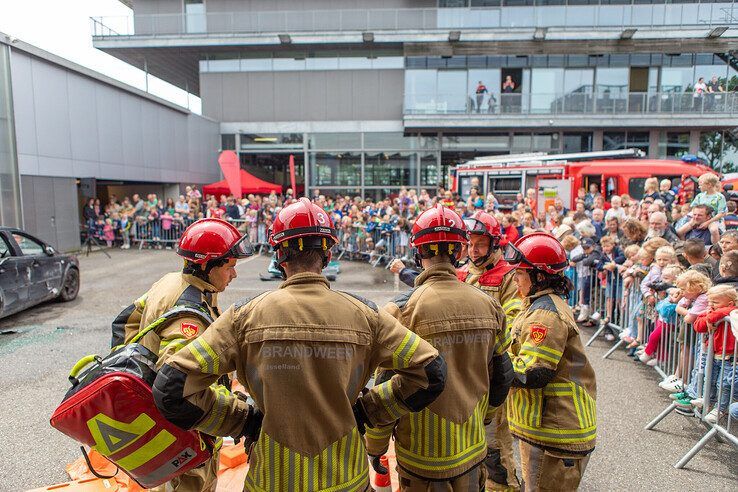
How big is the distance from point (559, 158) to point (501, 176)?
77.4 inches

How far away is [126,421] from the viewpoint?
2.01 meters

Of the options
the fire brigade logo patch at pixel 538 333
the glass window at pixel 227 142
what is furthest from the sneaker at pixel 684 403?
the glass window at pixel 227 142

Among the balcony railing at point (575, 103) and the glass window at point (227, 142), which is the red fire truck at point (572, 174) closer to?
the balcony railing at point (575, 103)

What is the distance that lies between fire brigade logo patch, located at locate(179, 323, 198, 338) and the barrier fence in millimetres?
3994

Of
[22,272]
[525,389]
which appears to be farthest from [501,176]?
[525,389]

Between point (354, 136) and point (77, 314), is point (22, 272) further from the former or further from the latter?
point (354, 136)

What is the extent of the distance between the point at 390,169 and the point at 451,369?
81.3 feet

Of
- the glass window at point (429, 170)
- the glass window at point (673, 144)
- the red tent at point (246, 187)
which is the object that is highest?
the glass window at point (673, 144)

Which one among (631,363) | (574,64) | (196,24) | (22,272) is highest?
(196,24)

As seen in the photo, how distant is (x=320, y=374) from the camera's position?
1.93m

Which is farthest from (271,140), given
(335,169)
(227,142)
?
(335,169)

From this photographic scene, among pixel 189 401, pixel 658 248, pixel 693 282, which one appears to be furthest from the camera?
pixel 658 248

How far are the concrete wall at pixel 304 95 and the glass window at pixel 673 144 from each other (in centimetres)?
1355

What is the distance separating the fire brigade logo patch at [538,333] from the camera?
A: 8.72 feet
